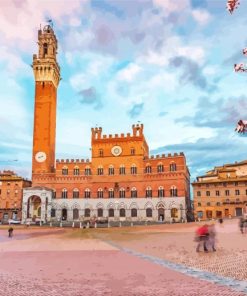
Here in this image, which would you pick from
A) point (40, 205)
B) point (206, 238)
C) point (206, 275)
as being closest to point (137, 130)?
point (40, 205)

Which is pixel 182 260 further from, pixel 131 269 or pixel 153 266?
pixel 131 269

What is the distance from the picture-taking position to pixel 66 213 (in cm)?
6962

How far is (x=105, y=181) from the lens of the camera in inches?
2751

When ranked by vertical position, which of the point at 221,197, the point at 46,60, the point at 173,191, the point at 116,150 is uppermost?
the point at 46,60

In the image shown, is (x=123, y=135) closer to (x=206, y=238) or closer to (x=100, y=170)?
(x=100, y=170)

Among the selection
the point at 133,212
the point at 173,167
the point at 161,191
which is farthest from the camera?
the point at 133,212

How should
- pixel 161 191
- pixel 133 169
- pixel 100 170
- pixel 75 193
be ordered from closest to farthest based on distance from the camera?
1. pixel 161 191
2. pixel 133 169
3. pixel 75 193
4. pixel 100 170

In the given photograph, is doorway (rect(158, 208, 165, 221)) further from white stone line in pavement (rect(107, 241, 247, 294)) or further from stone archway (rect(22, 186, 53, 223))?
white stone line in pavement (rect(107, 241, 247, 294))

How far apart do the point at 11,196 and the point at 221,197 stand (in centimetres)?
4529

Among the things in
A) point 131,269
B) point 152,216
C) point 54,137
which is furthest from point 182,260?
point 54,137

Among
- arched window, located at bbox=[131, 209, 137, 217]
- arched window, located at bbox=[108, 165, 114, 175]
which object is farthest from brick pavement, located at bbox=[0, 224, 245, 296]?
arched window, located at bbox=[108, 165, 114, 175]

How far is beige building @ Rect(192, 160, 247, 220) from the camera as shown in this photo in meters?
66.9

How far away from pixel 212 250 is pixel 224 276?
7.74m

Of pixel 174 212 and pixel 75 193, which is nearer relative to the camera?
pixel 174 212
